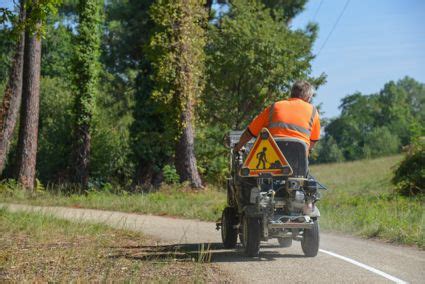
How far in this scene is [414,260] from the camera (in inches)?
Result: 367

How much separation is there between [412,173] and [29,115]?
14.1 metres

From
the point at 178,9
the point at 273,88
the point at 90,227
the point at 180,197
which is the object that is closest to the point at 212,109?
the point at 273,88

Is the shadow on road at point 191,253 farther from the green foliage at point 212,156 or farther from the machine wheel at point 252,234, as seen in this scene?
the green foliage at point 212,156

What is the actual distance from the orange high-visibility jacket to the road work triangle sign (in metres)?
0.37

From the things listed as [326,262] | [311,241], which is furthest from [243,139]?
[326,262]

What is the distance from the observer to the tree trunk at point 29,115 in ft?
80.2

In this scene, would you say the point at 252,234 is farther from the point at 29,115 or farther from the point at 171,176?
the point at 29,115

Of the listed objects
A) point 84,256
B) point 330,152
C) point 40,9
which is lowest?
point 84,256

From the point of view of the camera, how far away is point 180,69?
2586 centimetres

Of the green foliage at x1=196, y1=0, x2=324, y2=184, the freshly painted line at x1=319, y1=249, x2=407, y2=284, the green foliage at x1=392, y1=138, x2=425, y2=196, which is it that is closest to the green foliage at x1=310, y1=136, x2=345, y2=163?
the green foliage at x1=196, y1=0, x2=324, y2=184

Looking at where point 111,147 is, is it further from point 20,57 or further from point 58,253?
point 58,253

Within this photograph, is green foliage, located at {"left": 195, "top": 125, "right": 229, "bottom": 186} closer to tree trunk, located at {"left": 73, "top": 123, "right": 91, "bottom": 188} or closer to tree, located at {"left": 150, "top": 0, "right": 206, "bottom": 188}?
tree, located at {"left": 150, "top": 0, "right": 206, "bottom": 188}

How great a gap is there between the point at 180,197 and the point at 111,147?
12.5 metres

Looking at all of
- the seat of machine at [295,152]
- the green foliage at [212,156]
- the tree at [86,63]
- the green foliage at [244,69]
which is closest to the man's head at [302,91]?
the seat of machine at [295,152]
